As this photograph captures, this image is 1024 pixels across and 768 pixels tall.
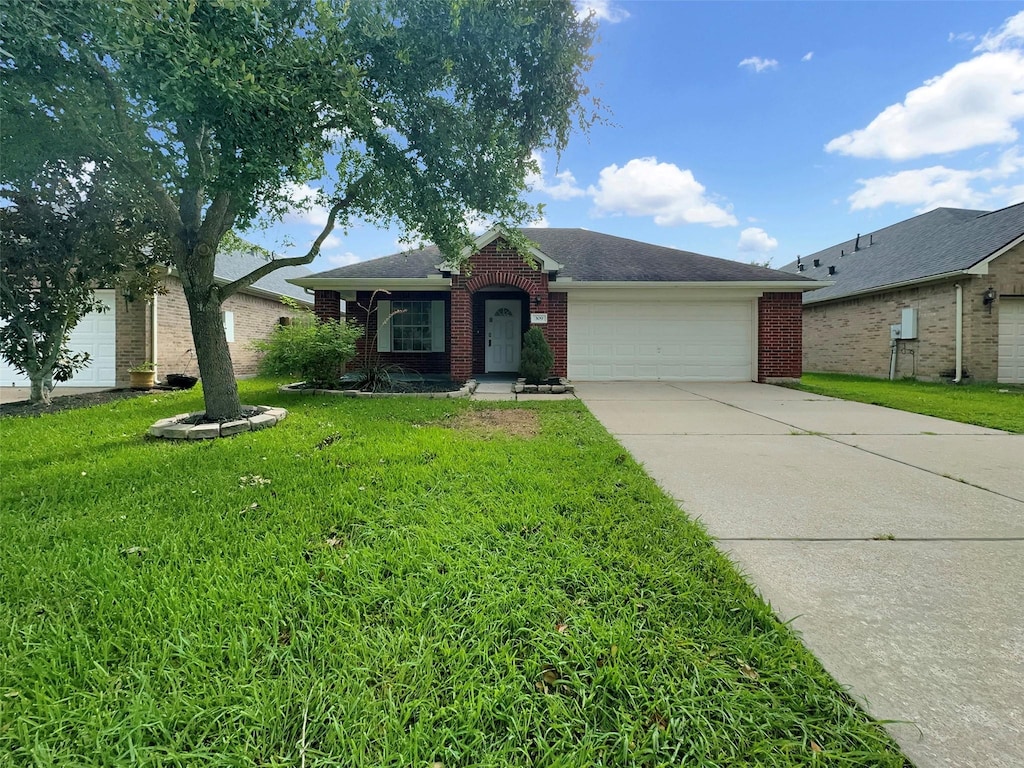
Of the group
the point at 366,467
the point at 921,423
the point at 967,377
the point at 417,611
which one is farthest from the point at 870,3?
the point at 417,611

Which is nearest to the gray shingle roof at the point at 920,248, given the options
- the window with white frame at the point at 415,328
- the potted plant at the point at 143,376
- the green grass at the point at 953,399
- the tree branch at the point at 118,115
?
the green grass at the point at 953,399

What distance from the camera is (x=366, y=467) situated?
13.2 ft

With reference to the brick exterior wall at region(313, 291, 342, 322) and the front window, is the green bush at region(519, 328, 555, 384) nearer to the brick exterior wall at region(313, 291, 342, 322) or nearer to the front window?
the front window

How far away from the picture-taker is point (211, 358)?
6008 mm

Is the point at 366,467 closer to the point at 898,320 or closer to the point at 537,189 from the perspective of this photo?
the point at 537,189

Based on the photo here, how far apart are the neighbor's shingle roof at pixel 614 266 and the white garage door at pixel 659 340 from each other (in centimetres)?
77

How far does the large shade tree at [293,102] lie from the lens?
3742 mm

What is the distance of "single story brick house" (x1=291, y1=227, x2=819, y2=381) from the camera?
11.3 m

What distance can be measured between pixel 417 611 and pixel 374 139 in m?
5.81

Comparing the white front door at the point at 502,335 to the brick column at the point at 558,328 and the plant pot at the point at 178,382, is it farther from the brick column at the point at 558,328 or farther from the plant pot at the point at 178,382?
the plant pot at the point at 178,382

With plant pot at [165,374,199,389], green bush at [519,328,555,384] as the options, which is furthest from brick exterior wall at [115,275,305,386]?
green bush at [519,328,555,384]

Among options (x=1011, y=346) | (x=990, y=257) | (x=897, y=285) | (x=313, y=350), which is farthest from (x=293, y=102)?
(x=1011, y=346)

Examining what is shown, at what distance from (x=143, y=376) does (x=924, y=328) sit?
20.0 m

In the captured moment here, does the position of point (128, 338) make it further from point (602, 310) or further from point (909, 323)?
point (909, 323)
